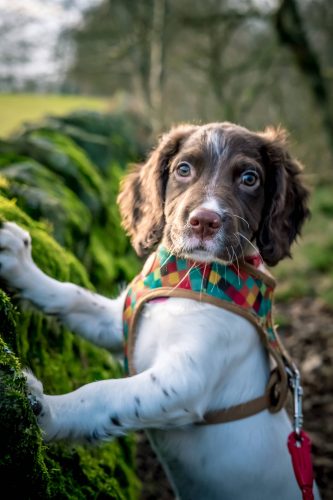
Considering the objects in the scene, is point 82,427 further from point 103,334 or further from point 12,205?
point 12,205

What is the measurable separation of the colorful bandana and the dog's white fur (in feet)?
0.15

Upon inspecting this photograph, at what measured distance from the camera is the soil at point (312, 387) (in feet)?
12.6

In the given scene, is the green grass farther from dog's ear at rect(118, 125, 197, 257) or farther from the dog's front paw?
the dog's front paw

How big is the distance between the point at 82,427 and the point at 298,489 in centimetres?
108

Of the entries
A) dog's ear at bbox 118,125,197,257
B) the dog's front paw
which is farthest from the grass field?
the dog's front paw

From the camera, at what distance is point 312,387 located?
200 inches

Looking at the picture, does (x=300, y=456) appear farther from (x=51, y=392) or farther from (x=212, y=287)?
(x=51, y=392)

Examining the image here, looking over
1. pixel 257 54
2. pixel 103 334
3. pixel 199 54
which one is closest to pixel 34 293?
pixel 103 334

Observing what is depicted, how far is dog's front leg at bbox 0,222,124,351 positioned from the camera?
7.48ft

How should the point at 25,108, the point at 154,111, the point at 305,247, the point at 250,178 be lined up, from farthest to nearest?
the point at 154,111, the point at 25,108, the point at 305,247, the point at 250,178

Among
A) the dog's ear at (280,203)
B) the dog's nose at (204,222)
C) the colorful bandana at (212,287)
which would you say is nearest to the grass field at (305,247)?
the dog's ear at (280,203)

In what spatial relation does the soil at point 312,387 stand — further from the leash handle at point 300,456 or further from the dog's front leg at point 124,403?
the dog's front leg at point 124,403

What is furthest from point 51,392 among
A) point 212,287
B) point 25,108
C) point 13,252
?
point 25,108

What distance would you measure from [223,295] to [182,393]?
47cm
